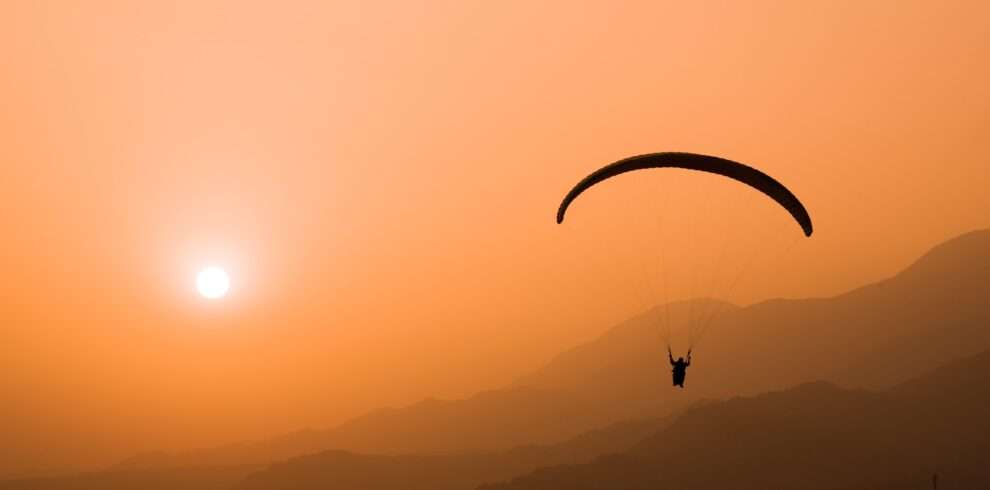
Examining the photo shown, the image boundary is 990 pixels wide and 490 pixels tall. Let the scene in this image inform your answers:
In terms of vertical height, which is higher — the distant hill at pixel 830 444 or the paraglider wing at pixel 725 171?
the distant hill at pixel 830 444

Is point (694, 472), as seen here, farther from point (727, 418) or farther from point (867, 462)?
point (867, 462)

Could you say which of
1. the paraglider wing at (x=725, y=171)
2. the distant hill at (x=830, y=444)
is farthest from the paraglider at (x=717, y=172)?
the distant hill at (x=830, y=444)

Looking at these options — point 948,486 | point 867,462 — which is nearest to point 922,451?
point 867,462

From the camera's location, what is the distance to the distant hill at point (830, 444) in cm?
16500

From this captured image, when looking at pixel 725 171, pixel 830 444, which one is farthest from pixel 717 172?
pixel 830 444

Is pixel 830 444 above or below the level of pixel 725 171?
above

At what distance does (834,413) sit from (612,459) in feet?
144

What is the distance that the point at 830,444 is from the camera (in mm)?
180250

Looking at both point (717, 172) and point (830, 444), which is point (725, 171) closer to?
point (717, 172)

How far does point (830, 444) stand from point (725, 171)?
163768 millimetres

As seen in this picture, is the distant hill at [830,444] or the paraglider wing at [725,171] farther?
the distant hill at [830,444]

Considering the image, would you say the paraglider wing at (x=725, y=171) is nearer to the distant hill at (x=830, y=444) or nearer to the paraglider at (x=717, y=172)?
the paraglider at (x=717, y=172)

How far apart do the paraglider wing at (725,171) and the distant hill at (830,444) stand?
461 ft

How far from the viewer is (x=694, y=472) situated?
610 feet
